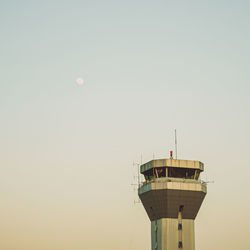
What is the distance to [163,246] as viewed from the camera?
103500 mm

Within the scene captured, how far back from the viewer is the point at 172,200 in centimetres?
10412

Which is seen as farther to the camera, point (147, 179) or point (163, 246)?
point (147, 179)

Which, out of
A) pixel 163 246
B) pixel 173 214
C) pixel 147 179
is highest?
pixel 147 179

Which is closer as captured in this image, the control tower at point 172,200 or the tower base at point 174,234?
the tower base at point 174,234

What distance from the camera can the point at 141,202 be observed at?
11150cm

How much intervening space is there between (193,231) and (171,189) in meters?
10.6

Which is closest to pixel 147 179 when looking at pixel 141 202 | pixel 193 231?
pixel 141 202

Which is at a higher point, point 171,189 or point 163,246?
point 171,189

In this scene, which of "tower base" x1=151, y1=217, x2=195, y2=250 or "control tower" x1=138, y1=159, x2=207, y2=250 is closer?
"tower base" x1=151, y1=217, x2=195, y2=250

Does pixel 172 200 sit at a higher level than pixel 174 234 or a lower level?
higher

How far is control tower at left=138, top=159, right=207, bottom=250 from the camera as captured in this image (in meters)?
104

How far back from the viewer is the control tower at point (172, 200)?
104 meters

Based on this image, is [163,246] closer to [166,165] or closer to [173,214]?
[173,214]

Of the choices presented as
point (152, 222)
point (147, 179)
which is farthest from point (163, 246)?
point (147, 179)
